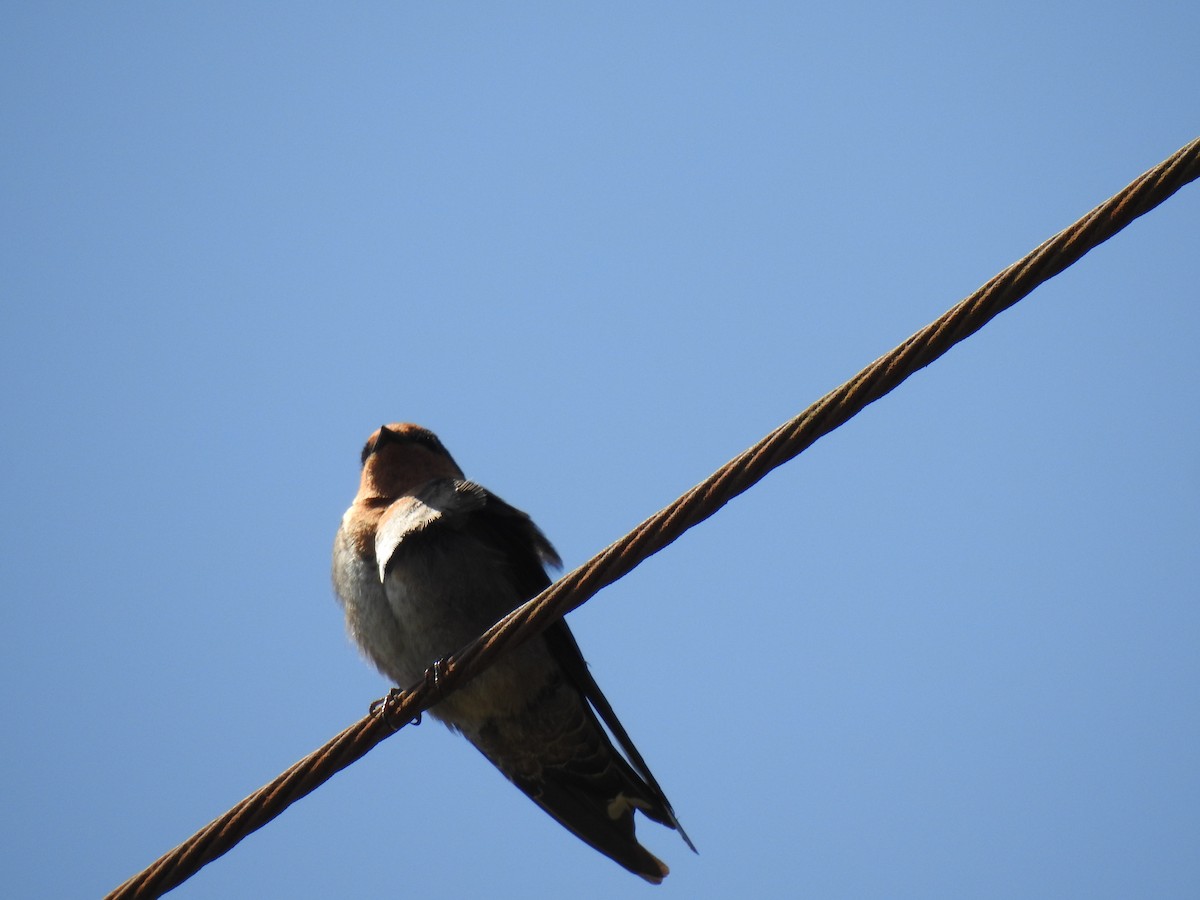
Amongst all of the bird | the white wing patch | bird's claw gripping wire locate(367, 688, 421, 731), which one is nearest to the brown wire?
bird's claw gripping wire locate(367, 688, 421, 731)

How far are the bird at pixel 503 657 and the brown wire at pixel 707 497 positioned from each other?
1179mm

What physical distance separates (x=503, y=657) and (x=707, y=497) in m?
2.08

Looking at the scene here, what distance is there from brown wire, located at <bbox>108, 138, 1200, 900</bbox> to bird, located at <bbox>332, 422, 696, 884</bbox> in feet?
3.87

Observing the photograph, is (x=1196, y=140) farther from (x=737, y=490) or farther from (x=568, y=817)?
(x=568, y=817)

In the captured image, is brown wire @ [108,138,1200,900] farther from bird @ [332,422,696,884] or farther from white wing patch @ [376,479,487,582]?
white wing patch @ [376,479,487,582]

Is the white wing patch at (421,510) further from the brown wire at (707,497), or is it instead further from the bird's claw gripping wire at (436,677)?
the brown wire at (707,497)

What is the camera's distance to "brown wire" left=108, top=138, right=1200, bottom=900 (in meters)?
2.81

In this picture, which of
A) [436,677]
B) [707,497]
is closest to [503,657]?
[436,677]

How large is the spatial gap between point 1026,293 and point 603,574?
1.26 metres

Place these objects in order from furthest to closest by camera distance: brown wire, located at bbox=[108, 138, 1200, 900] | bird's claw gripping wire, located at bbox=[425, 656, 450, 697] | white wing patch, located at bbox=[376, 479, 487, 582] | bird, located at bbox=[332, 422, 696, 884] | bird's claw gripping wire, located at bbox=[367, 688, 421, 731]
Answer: white wing patch, located at bbox=[376, 479, 487, 582] < bird, located at bbox=[332, 422, 696, 884] < bird's claw gripping wire, located at bbox=[425, 656, 450, 697] < bird's claw gripping wire, located at bbox=[367, 688, 421, 731] < brown wire, located at bbox=[108, 138, 1200, 900]

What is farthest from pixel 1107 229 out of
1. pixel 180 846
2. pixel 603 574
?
pixel 180 846

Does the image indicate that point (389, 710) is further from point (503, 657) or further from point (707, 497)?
point (707, 497)

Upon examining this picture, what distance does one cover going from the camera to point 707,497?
10.2ft

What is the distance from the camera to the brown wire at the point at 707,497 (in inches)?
111
